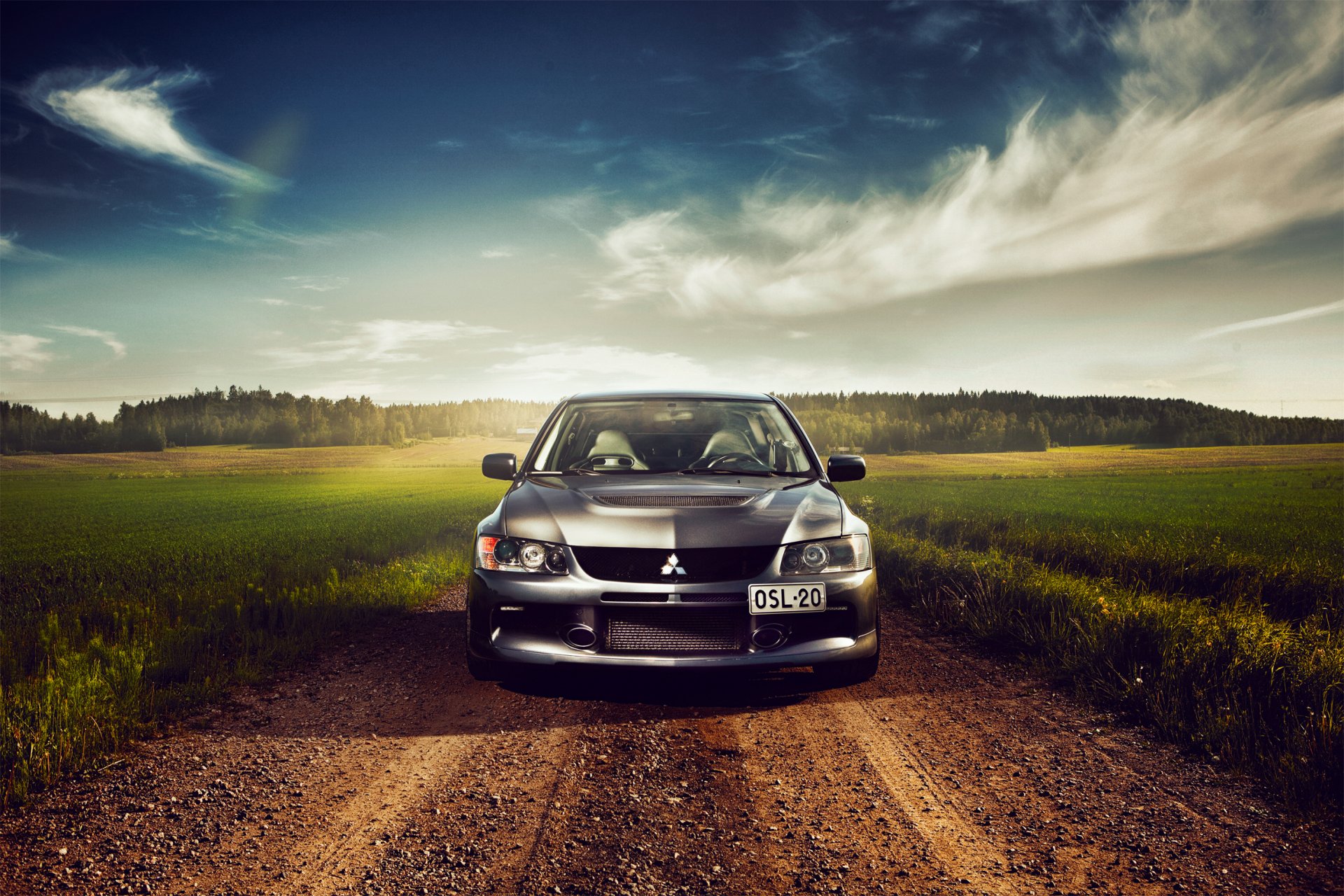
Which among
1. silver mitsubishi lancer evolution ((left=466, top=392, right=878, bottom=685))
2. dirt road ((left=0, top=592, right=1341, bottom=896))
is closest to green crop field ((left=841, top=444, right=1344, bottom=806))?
dirt road ((left=0, top=592, right=1341, bottom=896))

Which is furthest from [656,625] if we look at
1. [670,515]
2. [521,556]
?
[521,556]

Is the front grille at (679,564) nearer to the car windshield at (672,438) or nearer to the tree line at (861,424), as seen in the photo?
the car windshield at (672,438)

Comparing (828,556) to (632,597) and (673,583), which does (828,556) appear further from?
(632,597)

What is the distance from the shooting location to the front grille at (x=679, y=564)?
3340mm

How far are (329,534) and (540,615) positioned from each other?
14564mm

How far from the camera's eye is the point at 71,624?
6258mm

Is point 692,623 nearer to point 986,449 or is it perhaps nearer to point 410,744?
point 410,744

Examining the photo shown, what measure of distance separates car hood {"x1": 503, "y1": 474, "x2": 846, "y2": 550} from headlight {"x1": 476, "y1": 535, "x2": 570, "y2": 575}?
5 cm

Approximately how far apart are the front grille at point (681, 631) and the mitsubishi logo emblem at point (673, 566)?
172 millimetres

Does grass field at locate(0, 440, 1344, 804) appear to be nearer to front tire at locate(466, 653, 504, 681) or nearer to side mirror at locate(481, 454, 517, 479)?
front tire at locate(466, 653, 504, 681)

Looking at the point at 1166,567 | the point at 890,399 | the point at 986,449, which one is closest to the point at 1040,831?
the point at 1166,567

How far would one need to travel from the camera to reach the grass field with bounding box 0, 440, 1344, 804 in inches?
134

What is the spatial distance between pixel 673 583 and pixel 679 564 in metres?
0.10

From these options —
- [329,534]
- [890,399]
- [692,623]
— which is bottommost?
A: [329,534]
